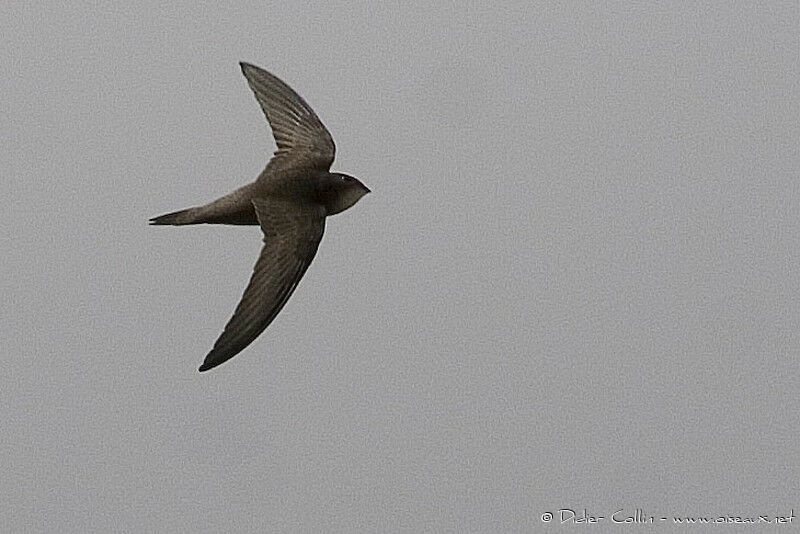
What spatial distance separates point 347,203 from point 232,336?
2.62 ft

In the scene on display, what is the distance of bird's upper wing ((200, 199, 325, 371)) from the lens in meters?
3.11

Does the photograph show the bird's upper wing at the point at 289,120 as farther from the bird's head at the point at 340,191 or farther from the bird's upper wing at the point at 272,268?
the bird's upper wing at the point at 272,268

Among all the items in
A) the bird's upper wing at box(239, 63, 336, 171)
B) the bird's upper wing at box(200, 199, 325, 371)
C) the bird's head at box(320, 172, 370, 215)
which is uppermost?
the bird's upper wing at box(239, 63, 336, 171)

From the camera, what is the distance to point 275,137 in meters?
4.00

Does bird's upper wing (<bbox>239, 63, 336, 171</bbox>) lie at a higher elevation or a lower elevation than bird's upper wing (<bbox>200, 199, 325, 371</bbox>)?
higher

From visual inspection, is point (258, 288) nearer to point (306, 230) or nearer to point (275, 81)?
point (306, 230)

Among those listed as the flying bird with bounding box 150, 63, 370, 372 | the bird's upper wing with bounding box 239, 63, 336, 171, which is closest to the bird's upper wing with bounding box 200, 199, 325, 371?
the flying bird with bounding box 150, 63, 370, 372

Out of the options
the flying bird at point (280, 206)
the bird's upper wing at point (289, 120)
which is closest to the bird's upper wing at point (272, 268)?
the flying bird at point (280, 206)

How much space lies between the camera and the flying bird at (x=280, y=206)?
10.5 ft

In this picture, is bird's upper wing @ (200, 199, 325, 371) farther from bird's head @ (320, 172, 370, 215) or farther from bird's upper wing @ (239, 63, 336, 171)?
bird's upper wing @ (239, 63, 336, 171)

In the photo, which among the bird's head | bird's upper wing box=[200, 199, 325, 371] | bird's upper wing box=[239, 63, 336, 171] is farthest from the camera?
bird's upper wing box=[239, 63, 336, 171]

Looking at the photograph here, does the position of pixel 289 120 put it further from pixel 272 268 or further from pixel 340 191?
pixel 272 268

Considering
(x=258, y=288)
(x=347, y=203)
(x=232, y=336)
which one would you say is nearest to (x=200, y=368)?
(x=232, y=336)

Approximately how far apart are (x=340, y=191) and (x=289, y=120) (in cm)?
47
